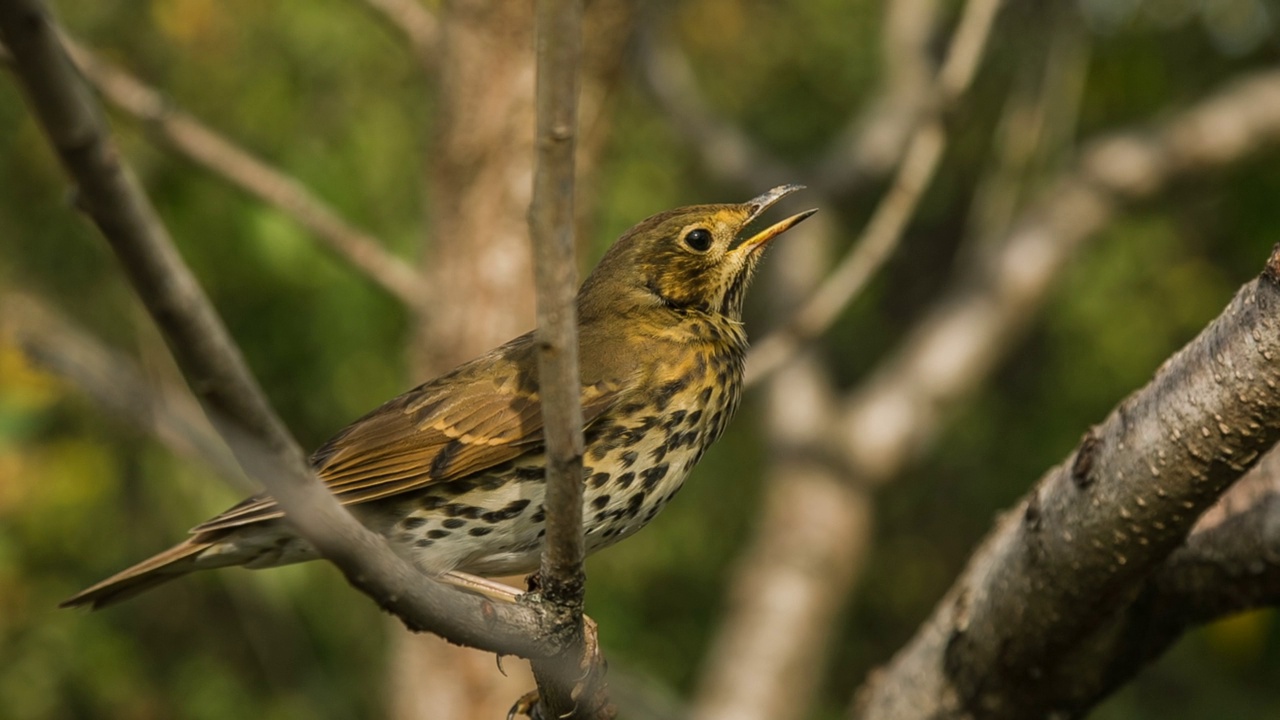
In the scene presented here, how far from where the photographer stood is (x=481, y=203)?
17.2ft

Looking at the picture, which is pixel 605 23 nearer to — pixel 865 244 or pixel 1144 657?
pixel 865 244

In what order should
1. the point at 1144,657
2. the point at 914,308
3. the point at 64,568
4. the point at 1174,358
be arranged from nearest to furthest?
the point at 1174,358, the point at 1144,657, the point at 64,568, the point at 914,308

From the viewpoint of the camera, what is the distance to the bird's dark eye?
3896 mm

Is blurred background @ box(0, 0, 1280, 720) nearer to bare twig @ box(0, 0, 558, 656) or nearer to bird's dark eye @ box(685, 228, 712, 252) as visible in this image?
bird's dark eye @ box(685, 228, 712, 252)

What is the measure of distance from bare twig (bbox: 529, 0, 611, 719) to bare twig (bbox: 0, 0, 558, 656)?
26cm

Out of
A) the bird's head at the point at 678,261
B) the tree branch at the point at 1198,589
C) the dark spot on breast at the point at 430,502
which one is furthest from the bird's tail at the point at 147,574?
the tree branch at the point at 1198,589

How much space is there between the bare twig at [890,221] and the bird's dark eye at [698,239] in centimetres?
190

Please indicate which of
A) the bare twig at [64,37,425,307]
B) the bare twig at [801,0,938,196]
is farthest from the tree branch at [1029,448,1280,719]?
the bare twig at [801,0,938,196]

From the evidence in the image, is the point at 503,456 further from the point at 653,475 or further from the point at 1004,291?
the point at 1004,291

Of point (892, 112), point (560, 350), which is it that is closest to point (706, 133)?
point (892, 112)

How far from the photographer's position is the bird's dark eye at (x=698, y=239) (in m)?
3.90

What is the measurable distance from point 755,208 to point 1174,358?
1489 mm

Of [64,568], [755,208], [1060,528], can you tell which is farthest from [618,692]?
[64,568]

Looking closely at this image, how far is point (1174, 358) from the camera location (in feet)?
8.52
